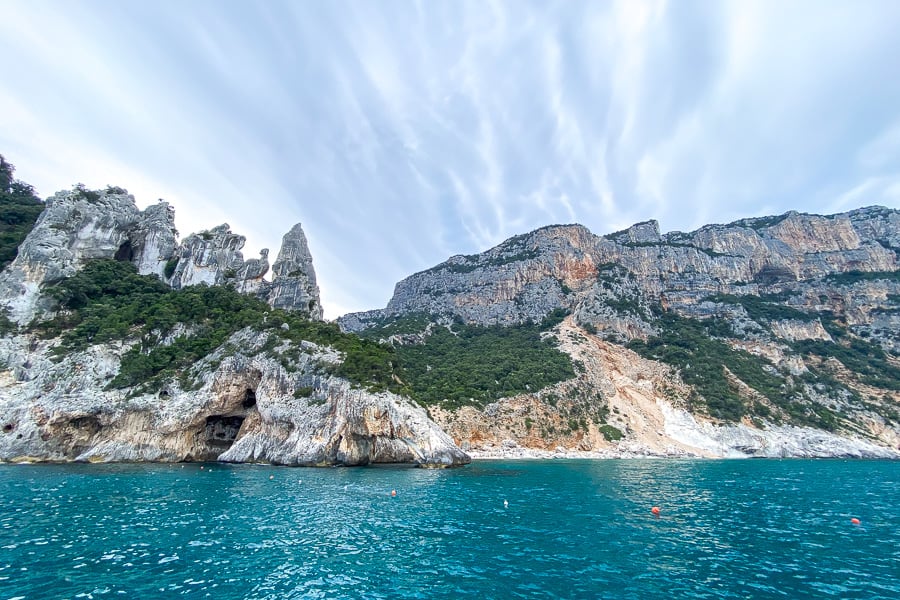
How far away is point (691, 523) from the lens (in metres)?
22.6

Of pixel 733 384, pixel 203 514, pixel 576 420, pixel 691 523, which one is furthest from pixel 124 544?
pixel 733 384

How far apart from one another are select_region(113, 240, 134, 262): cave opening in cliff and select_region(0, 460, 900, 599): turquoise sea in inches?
1992

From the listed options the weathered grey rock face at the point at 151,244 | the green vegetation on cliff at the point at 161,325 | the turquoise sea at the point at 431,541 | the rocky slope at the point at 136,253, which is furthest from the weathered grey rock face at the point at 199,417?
the weathered grey rock face at the point at 151,244

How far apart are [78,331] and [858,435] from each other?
135 meters

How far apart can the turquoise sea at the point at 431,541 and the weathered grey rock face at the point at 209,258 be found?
48.3m

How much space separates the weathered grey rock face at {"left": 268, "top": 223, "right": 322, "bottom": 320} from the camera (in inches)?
3344

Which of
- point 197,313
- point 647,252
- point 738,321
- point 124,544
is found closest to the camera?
point 124,544

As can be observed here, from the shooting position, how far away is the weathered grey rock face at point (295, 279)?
84938mm

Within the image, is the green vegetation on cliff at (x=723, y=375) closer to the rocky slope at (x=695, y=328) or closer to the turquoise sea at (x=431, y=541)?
the rocky slope at (x=695, y=328)

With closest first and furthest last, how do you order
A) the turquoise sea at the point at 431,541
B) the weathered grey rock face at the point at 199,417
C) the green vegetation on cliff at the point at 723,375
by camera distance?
the turquoise sea at the point at 431,541 → the weathered grey rock face at the point at 199,417 → the green vegetation on cliff at the point at 723,375

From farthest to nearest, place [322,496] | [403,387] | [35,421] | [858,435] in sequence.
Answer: [858,435] < [403,387] < [35,421] < [322,496]

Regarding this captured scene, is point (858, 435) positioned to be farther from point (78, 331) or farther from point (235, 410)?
point (78, 331)

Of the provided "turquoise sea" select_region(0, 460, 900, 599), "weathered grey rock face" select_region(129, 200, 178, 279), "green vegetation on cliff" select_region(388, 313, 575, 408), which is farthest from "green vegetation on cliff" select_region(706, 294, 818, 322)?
"weathered grey rock face" select_region(129, 200, 178, 279)

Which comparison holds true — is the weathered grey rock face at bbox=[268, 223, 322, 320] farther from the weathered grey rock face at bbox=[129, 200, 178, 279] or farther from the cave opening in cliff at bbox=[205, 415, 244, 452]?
the cave opening in cliff at bbox=[205, 415, 244, 452]
